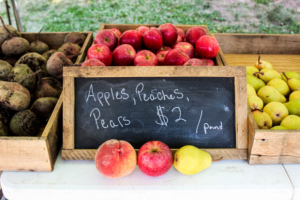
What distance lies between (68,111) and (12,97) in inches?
13.6

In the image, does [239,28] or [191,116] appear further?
[239,28]

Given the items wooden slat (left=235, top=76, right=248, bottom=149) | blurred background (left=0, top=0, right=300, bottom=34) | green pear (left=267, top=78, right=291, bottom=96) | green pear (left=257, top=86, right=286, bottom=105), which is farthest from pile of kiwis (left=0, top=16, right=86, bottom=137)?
blurred background (left=0, top=0, right=300, bottom=34)

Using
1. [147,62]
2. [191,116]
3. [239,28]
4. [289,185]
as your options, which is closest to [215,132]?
[191,116]

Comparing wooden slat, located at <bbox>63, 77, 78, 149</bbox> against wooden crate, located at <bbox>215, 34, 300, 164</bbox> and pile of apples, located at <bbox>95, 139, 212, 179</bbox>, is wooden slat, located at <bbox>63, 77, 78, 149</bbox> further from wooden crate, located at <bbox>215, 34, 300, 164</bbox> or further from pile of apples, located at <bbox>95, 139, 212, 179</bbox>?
wooden crate, located at <bbox>215, 34, 300, 164</bbox>

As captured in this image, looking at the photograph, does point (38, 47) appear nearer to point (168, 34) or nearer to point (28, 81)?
point (28, 81)

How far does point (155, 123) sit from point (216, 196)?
1.34 feet

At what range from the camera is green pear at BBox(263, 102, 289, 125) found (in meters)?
1.32

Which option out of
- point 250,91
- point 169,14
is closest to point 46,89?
point 250,91

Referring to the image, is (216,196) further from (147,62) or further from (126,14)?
(126,14)

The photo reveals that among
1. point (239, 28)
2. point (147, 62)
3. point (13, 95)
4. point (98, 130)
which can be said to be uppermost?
point (147, 62)

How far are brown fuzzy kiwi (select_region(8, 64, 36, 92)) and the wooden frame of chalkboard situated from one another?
498 mm

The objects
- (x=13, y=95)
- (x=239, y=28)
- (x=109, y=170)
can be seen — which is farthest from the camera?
(x=239, y=28)

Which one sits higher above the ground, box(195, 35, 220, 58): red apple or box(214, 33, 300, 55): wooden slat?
box(195, 35, 220, 58): red apple

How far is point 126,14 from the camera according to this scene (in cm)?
462
